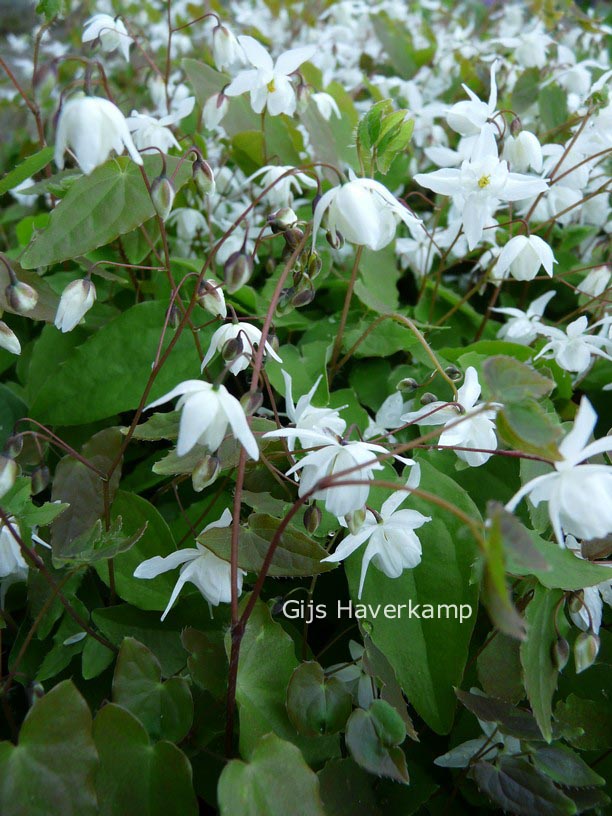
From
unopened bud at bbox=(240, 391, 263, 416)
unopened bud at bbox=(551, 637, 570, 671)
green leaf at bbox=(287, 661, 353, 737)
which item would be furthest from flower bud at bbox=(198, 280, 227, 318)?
unopened bud at bbox=(551, 637, 570, 671)

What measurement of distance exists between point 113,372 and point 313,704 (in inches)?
24.6

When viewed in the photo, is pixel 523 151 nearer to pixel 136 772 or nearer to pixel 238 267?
pixel 238 267

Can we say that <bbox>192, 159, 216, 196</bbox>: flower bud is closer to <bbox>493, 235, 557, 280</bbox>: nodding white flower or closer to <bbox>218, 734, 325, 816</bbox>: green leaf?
<bbox>493, 235, 557, 280</bbox>: nodding white flower

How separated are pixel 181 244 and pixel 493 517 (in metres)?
1.08

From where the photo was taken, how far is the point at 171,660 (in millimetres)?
901

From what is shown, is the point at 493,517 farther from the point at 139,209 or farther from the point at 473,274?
the point at 473,274

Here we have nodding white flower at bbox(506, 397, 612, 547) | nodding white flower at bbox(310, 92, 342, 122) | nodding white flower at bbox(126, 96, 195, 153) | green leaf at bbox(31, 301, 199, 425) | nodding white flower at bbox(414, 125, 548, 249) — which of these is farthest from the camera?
nodding white flower at bbox(310, 92, 342, 122)

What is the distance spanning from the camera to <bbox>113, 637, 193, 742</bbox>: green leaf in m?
0.75

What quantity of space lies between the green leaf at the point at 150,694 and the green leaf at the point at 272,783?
12 cm

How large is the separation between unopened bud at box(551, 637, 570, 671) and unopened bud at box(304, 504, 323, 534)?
0.96 ft

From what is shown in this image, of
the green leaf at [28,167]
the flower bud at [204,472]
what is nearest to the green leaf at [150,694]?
the flower bud at [204,472]

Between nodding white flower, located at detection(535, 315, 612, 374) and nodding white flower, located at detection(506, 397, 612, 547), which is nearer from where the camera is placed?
nodding white flower, located at detection(506, 397, 612, 547)

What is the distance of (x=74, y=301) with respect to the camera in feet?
2.84

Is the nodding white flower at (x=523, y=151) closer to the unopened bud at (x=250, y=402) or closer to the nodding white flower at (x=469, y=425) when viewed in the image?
the nodding white flower at (x=469, y=425)
